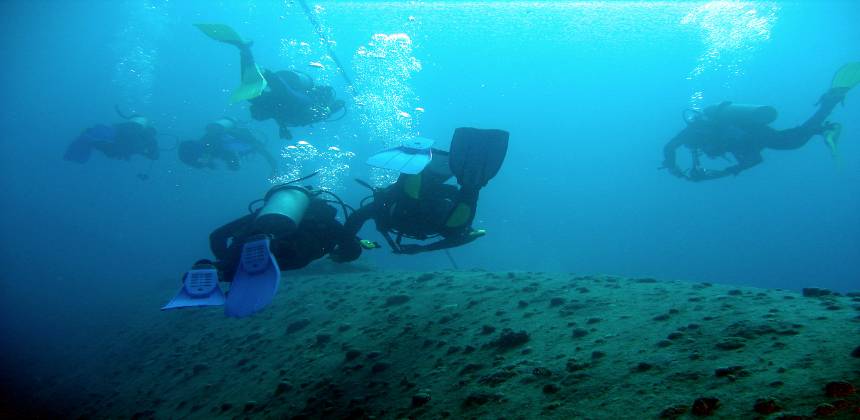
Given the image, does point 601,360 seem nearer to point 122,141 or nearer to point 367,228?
point 122,141

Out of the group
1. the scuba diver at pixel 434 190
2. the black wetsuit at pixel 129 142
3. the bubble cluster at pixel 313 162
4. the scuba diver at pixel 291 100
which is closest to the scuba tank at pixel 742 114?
the scuba diver at pixel 434 190

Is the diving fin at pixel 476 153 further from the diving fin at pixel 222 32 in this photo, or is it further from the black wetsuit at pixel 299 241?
the diving fin at pixel 222 32

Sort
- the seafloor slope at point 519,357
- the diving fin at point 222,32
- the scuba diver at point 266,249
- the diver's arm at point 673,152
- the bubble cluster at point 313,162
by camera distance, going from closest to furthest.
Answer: the seafloor slope at point 519,357, the scuba diver at point 266,249, the diving fin at point 222,32, the diver's arm at point 673,152, the bubble cluster at point 313,162

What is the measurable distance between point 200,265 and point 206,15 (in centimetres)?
8044

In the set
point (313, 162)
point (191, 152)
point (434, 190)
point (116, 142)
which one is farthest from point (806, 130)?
point (313, 162)

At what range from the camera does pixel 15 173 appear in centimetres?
8825

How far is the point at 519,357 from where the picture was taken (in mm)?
3135

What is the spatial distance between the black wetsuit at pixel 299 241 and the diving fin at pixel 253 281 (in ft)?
1.38

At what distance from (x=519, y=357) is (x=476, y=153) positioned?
2.07 metres

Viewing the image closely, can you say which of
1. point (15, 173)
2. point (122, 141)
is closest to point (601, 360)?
point (122, 141)

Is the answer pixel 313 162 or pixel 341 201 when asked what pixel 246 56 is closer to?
pixel 341 201

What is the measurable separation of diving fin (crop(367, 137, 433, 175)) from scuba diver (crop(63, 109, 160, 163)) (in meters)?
8.91

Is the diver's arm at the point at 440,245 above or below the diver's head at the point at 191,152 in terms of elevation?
below

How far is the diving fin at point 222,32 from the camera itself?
19.7ft
